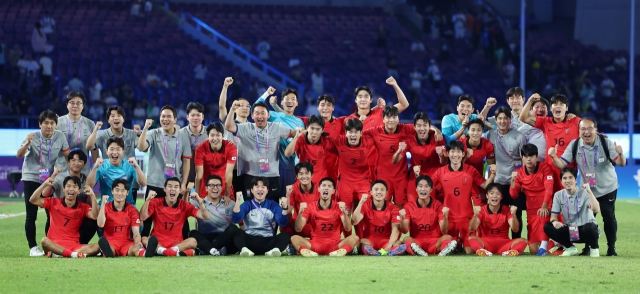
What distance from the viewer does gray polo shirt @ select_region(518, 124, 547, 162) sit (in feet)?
37.2

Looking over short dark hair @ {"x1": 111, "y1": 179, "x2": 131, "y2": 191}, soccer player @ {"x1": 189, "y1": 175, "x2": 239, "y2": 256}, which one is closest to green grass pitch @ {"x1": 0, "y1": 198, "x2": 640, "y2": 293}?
soccer player @ {"x1": 189, "y1": 175, "x2": 239, "y2": 256}

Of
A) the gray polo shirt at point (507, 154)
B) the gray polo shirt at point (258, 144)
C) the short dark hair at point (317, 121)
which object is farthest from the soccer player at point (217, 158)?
the gray polo shirt at point (507, 154)

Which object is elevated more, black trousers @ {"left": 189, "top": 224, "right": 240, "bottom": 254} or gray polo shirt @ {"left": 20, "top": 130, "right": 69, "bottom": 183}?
gray polo shirt @ {"left": 20, "top": 130, "right": 69, "bottom": 183}

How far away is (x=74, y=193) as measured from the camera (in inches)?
407

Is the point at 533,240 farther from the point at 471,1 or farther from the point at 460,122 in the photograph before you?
the point at 471,1

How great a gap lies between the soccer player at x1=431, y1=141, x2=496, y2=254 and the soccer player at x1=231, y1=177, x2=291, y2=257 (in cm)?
191

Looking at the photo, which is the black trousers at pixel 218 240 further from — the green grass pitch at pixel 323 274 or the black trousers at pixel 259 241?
the green grass pitch at pixel 323 274

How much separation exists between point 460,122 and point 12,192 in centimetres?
1301

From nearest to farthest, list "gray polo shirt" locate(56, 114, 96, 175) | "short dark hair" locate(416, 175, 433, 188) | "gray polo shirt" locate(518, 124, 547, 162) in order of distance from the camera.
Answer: "short dark hair" locate(416, 175, 433, 188), "gray polo shirt" locate(56, 114, 96, 175), "gray polo shirt" locate(518, 124, 547, 162)

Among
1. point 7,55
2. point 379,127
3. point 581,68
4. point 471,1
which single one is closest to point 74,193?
point 379,127

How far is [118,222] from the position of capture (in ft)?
34.1

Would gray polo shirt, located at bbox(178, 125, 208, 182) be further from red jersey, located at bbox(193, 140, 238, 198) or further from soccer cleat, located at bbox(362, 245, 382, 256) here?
soccer cleat, located at bbox(362, 245, 382, 256)

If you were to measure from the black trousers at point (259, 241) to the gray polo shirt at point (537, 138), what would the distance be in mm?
3220

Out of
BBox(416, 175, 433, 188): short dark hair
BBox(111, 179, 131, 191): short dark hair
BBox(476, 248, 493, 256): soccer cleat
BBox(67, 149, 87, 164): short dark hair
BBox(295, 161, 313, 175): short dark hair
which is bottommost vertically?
BBox(476, 248, 493, 256): soccer cleat
